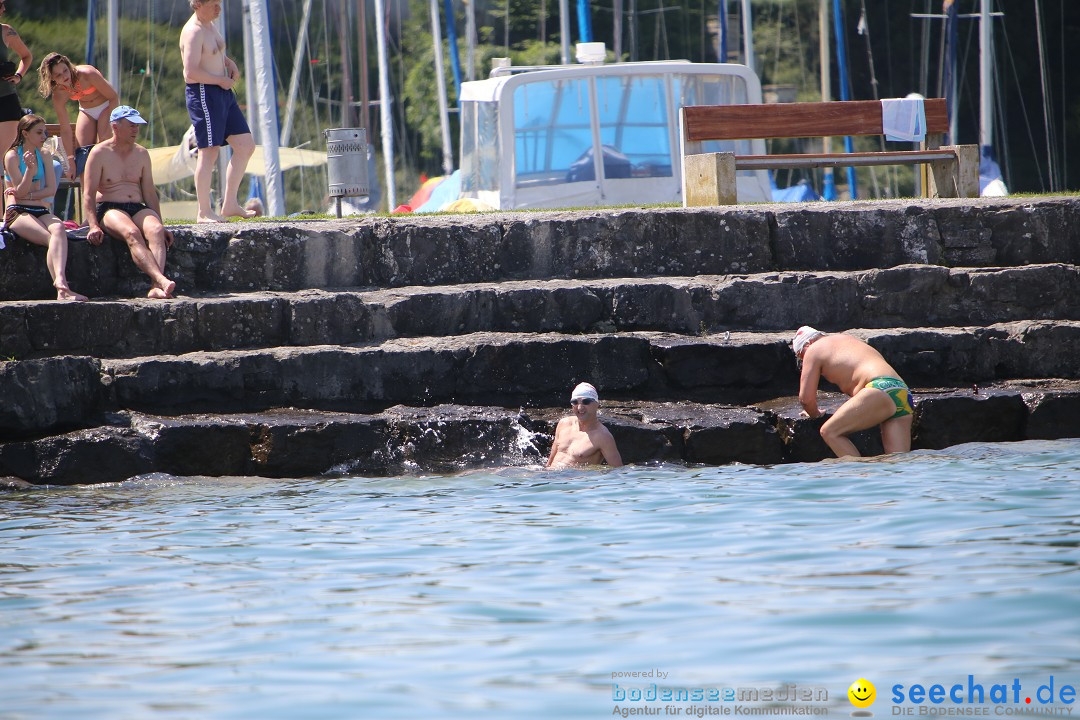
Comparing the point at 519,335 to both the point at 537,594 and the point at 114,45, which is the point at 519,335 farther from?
the point at 114,45

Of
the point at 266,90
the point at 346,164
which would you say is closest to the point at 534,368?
the point at 346,164

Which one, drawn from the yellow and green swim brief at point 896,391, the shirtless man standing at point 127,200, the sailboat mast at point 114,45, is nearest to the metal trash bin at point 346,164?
the shirtless man standing at point 127,200

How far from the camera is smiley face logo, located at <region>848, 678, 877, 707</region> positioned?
3.59 meters

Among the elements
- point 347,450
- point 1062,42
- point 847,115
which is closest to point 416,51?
point 1062,42

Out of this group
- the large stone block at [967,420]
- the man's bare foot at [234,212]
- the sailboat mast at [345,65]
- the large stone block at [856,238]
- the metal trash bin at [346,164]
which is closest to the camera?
the large stone block at [967,420]

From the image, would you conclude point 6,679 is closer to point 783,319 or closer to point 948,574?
point 948,574

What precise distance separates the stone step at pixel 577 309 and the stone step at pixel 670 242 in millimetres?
285

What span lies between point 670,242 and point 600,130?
214 inches

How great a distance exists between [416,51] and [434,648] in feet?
110

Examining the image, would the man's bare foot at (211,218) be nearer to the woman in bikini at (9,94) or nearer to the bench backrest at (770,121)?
the woman in bikini at (9,94)

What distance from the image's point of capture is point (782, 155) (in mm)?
11086

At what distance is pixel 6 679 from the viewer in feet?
13.0

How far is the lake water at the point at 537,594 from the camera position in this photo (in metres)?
3.81

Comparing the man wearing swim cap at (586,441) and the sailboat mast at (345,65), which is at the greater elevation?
the sailboat mast at (345,65)
